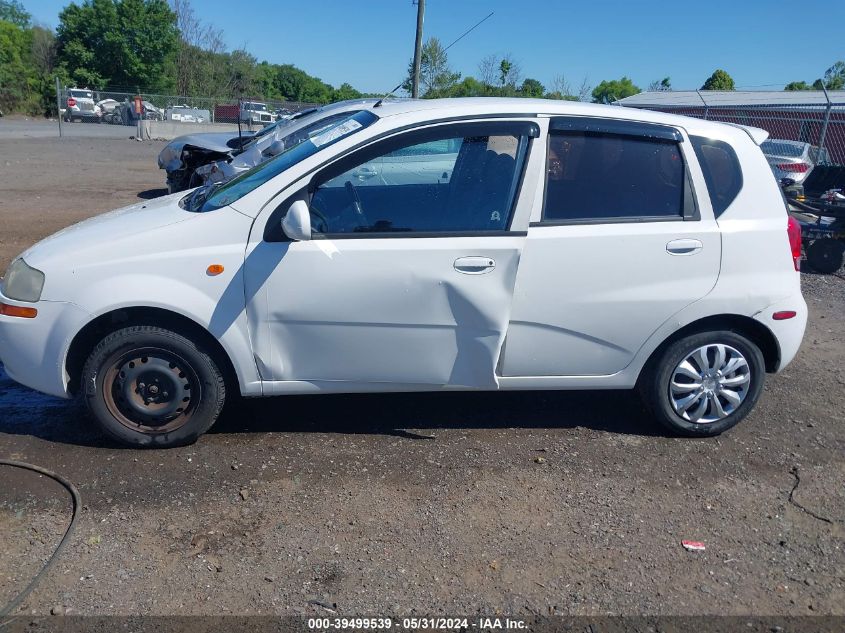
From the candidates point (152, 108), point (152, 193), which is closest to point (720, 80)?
point (152, 108)

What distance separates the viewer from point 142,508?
12.3 feet

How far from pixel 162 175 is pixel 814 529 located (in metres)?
17.4

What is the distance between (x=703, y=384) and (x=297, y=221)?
2.57 metres

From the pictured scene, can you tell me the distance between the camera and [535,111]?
4332 millimetres

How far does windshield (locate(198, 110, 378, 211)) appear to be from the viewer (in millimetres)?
4293

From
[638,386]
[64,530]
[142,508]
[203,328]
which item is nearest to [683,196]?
[638,386]

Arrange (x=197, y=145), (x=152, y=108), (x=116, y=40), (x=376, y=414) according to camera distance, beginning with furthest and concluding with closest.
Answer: (x=116, y=40) < (x=152, y=108) < (x=197, y=145) < (x=376, y=414)

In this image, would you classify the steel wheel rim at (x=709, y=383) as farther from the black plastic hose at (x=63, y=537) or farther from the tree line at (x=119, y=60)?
the tree line at (x=119, y=60)

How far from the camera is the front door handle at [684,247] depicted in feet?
14.2

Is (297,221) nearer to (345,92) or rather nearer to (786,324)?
(786,324)

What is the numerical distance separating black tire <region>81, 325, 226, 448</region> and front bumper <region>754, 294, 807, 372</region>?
3.18m

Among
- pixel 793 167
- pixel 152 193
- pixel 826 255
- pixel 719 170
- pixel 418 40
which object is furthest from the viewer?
pixel 418 40

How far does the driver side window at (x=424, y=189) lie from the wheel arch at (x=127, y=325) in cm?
86

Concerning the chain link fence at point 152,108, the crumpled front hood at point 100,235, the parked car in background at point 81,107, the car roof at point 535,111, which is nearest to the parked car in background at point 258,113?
the chain link fence at point 152,108
